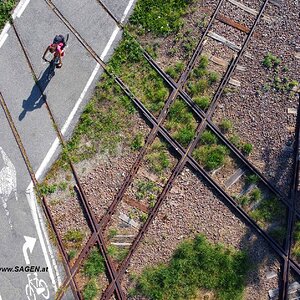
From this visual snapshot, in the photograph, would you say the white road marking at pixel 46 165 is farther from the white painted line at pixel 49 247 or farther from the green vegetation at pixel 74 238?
the green vegetation at pixel 74 238

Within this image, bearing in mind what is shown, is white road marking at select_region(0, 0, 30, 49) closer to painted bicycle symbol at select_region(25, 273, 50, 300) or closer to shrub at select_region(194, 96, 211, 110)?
shrub at select_region(194, 96, 211, 110)

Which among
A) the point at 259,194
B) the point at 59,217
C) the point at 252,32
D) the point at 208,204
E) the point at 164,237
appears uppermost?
the point at 252,32

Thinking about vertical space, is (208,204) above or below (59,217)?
above

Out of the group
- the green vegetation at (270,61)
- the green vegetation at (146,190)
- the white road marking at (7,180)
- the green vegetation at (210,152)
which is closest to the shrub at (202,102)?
the green vegetation at (210,152)

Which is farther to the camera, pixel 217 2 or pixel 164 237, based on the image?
pixel 217 2

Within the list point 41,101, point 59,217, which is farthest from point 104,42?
point 59,217

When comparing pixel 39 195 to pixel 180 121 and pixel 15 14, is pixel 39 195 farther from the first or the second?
pixel 15 14

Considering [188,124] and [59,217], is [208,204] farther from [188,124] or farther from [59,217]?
[59,217]
